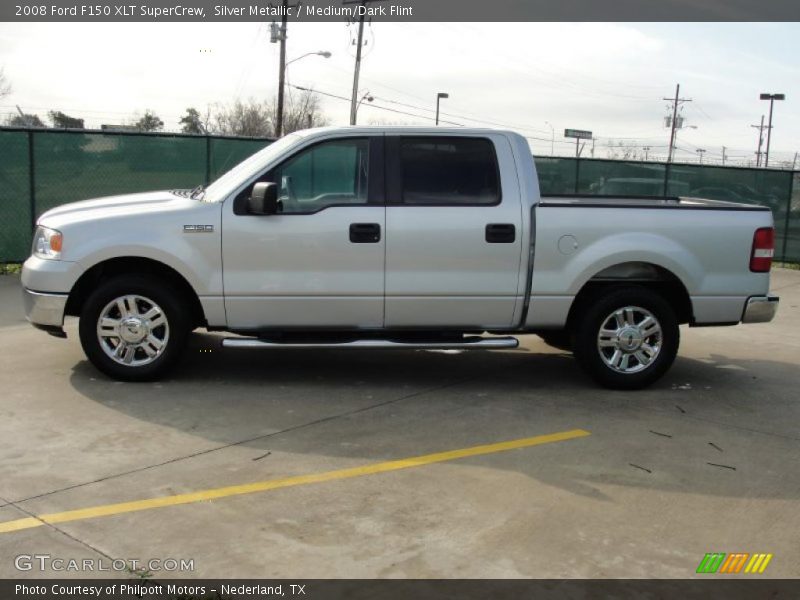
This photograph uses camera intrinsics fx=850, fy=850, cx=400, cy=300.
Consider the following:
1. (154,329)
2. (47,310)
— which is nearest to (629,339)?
(154,329)

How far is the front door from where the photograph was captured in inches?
251

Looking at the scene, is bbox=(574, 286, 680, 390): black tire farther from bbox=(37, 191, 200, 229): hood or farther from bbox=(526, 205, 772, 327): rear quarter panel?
bbox=(37, 191, 200, 229): hood

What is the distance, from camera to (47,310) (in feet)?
20.9

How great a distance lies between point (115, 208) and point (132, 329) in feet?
3.10

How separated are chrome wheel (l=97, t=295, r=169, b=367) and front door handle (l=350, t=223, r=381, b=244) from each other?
5.13 ft

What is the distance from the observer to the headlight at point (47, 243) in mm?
6363

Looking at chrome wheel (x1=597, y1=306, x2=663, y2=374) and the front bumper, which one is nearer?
the front bumper

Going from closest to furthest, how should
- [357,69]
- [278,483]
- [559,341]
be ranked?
1. [278,483]
2. [559,341]
3. [357,69]

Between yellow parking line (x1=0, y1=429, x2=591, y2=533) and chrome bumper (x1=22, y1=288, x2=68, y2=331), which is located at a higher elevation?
chrome bumper (x1=22, y1=288, x2=68, y2=331)

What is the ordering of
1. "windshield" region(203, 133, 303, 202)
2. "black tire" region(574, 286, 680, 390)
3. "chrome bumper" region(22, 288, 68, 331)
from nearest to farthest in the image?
1. "chrome bumper" region(22, 288, 68, 331)
2. "windshield" region(203, 133, 303, 202)
3. "black tire" region(574, 286, 680, 390)

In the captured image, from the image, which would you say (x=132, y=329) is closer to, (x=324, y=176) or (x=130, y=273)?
(x=130, y=273)

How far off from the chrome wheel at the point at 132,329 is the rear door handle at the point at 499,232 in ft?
8.33
